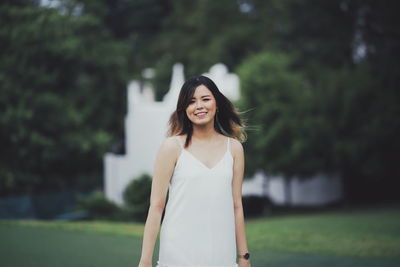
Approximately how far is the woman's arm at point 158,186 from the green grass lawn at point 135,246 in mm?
4929

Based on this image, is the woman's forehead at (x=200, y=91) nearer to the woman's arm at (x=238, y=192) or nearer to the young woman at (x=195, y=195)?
the young woman at (x=195, y=195)

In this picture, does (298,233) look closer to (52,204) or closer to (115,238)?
(115,238)

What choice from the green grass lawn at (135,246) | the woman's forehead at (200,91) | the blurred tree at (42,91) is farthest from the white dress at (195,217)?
the blurred tree at (42,91)

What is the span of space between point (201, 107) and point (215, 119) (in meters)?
0.31

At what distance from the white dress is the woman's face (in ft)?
0.72

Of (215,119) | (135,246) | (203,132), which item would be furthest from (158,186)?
(135,246)

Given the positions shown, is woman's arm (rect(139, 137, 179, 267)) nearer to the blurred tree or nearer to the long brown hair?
the long brown hair

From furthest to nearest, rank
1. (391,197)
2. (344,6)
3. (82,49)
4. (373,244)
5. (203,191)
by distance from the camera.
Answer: (344,6) < (391,197) < (82,49) < (373,244) < (203,191)

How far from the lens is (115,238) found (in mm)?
11672

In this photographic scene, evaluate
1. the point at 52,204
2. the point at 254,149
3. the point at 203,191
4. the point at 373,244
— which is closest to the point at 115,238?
the point at 373,244

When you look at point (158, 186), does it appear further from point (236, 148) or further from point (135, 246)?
point (135, 246)

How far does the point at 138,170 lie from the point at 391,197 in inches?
540

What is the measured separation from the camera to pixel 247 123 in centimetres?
1944

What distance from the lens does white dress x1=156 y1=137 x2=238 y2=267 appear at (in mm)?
3279
